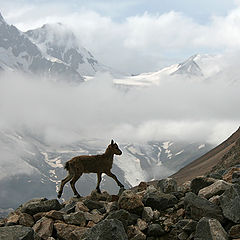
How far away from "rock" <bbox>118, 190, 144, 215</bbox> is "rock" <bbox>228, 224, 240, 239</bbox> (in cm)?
436

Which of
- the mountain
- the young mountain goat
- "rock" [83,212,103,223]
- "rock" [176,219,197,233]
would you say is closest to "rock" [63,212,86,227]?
"rock" [83,212,103,223]

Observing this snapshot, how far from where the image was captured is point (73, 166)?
22703 mm

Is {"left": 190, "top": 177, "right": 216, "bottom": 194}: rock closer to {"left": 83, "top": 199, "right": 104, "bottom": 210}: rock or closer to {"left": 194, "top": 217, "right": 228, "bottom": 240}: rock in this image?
{"left": 83, "top": 199, "right": 104, "bottom": 210}: rock

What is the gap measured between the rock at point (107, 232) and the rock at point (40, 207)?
20.2ft

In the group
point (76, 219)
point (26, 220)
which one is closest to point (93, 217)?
point (76, 219)

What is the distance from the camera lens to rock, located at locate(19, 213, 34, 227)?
1784 cm

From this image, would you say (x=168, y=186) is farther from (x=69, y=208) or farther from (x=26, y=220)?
(x=26, y=220)

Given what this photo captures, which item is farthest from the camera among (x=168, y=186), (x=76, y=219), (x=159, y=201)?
(x=168, y=186)

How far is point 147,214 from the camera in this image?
1645cm

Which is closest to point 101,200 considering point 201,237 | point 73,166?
point 73,166

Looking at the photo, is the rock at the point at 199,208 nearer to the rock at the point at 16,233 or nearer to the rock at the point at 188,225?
the rock at the point at 188,225

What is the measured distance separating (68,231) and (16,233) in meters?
2.40

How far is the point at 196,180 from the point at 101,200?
5508mm

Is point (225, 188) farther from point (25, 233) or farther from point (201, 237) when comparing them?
point (25, 233)
